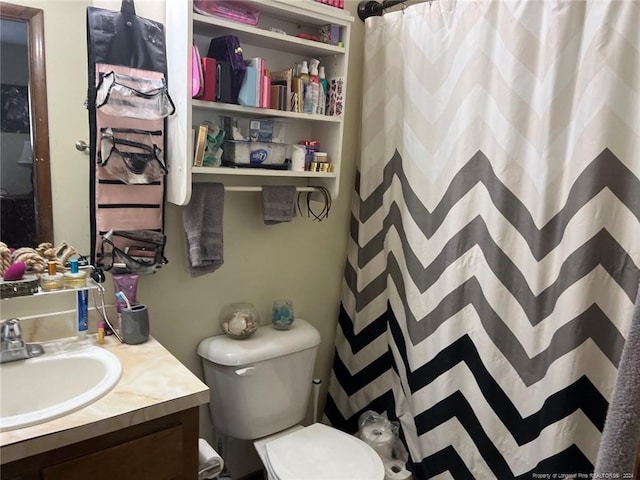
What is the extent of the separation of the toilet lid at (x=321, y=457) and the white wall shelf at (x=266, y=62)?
0.88 metres

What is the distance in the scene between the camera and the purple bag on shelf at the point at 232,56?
142 cm

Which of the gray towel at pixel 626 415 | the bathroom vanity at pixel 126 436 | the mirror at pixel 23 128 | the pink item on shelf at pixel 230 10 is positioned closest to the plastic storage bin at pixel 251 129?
the pink item on shelf at pixel 230 10

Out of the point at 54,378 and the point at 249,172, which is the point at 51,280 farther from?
the point at 249,172

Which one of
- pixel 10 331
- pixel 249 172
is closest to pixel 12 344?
pixel 10 331

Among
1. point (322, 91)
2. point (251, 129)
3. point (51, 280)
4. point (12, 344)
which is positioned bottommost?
point (12, 344)

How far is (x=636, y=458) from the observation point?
49 centimetres

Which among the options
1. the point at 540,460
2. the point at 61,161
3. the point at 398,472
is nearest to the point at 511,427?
the point at 540,460

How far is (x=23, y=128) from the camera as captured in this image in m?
1.25

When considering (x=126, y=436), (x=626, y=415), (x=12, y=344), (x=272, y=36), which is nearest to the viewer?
(x=626, y=415)

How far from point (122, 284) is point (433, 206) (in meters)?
1.10

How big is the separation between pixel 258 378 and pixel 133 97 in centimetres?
99

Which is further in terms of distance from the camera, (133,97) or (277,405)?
(277,405)

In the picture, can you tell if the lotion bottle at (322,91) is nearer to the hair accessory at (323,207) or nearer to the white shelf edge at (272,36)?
the white shelf edge at (272,36)

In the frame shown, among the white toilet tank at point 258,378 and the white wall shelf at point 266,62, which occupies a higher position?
the white wall shelf at point 266,62
